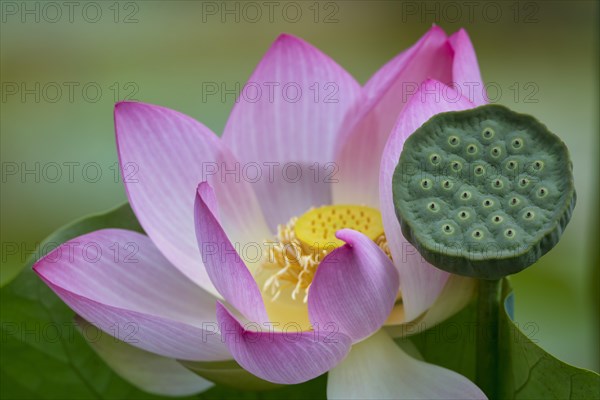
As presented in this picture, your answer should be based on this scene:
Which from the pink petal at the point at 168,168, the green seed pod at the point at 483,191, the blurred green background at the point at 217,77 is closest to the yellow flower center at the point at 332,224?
the pink petal at the point at 168,168

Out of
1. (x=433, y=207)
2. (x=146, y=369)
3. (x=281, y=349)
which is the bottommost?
(x=146, y=369)

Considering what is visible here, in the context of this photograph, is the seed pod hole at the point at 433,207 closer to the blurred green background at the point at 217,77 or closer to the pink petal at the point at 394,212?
the pink petal at the point at 394,212

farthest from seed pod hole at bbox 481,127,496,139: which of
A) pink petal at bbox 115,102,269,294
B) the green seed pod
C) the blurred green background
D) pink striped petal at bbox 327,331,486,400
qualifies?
the blurred green background

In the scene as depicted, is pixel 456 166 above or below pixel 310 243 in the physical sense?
above

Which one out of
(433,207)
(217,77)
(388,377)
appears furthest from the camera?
(217,77)

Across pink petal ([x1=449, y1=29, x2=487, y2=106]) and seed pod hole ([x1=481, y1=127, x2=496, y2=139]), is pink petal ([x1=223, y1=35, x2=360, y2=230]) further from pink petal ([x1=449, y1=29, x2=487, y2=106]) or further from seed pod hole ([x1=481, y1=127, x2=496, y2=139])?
seed pod hole ([x1=481, y1=127, x2=496, y2=139])

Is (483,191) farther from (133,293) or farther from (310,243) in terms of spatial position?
(133,293)

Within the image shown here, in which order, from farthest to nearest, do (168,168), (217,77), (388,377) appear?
(217,77) < (168,168) < (388,377)

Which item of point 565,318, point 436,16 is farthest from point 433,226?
point 436,16

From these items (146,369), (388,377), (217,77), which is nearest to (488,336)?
(388,377)
